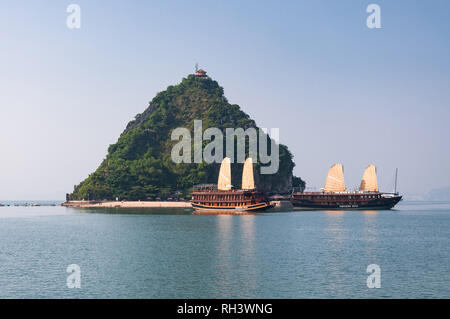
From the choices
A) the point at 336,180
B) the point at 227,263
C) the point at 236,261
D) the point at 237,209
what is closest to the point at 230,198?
the point at 237,209

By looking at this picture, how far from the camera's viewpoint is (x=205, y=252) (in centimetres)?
5481

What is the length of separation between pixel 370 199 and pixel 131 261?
112246 mm

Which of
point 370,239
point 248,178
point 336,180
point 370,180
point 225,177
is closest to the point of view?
point 370,239

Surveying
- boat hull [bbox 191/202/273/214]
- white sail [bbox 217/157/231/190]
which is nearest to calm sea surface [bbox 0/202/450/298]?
boat hull [bbox 191/202/273/214]

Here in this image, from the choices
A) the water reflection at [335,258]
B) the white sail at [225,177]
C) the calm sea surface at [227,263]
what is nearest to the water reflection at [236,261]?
the calm sea surface at [227,263]

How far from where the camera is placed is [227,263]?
47125 mm

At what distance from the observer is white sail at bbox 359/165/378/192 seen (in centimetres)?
14950

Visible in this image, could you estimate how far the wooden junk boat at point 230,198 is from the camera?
417 ft

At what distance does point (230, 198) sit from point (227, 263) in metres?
81.3

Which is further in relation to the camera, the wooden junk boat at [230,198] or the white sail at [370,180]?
the white sail at [370,180]

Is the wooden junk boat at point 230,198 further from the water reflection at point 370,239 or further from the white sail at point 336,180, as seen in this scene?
the water reflection at point 370,239

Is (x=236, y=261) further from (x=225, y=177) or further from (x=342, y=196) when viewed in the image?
(x=342, y=196)

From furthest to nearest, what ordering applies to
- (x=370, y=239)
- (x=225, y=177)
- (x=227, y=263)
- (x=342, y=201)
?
(x=342, y=201)
(x=225, y=177)
(x=370, y=239)
(x=227, y=263)
